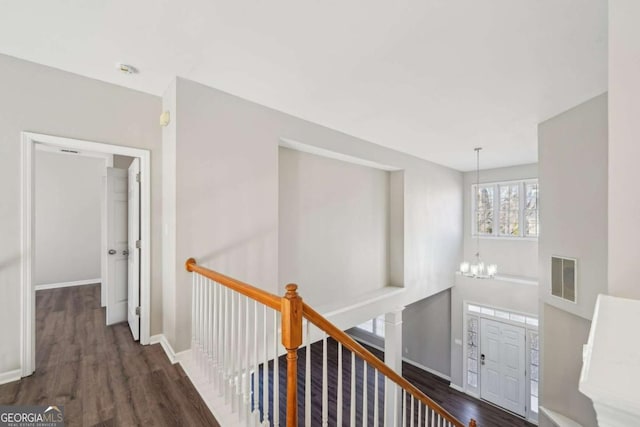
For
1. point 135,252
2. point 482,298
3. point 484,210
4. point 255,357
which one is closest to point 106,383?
point 135,252

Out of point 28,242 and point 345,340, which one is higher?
point 28,242

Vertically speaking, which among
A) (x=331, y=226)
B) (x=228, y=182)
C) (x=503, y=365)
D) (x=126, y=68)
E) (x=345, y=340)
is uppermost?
(x=126, y=68)

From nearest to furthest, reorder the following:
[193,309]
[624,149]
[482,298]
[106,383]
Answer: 1. [624,149]
2. [106,383]
3. [193,309]
4. [482,298]

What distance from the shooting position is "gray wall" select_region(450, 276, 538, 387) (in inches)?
223

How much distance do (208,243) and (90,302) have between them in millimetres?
2973

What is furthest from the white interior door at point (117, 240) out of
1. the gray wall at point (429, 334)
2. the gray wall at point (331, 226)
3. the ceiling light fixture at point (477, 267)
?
the gray wall at point (429, 334)

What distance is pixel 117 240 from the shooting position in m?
3.38

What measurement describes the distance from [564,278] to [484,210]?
3.96 meters

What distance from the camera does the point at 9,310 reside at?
214cm

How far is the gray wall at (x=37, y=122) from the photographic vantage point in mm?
2129

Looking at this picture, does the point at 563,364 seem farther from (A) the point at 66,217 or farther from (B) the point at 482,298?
(A) the point at 66,217

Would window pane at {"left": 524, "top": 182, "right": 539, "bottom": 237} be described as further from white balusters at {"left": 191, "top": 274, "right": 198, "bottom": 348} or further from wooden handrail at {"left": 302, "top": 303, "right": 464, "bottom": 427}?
white balusters at {"left": 191, "top": 274, "right": 198, "bottom": 348}

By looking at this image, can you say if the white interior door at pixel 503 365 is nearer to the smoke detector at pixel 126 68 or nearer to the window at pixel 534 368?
the window at pixel 534 368

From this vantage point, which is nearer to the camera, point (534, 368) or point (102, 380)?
point (102, 380)
